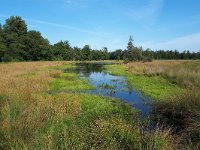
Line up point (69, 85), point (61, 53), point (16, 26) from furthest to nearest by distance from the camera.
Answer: point (61, 53) → point (16, 26) → point (69, 85)

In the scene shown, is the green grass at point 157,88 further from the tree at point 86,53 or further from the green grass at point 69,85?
the tree at point 86,53

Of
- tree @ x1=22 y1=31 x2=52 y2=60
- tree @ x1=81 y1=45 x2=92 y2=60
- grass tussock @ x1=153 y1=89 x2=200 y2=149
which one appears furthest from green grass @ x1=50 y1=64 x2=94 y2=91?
tree @ x1=81 y1=45 x2=92 y2=60

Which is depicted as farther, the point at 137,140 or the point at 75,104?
the point at 75,104

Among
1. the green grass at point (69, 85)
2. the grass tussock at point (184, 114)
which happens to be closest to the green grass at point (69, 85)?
the green grass at point (69, 85)

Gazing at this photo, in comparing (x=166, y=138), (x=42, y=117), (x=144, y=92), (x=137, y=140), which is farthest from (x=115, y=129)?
(x=144, y=92)

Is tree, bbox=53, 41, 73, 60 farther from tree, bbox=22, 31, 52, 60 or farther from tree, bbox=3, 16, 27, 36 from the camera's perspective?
tree, bbox=3, 16, 27, 36

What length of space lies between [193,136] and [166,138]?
1393 millimetres

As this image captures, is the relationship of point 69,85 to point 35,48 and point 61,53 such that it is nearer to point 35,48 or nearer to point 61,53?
point 35,48

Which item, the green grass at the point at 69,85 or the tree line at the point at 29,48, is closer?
the green grass at the point at 69,85

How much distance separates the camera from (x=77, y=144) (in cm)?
696

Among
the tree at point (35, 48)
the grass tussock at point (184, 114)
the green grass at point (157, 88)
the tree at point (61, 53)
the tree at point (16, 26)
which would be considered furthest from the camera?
the tree at point (61, 53)

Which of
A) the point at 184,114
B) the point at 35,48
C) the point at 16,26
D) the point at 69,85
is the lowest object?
the point at 69,85

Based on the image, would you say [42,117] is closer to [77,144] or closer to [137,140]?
[77,144]

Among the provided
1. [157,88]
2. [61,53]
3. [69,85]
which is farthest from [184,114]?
[61,53]
